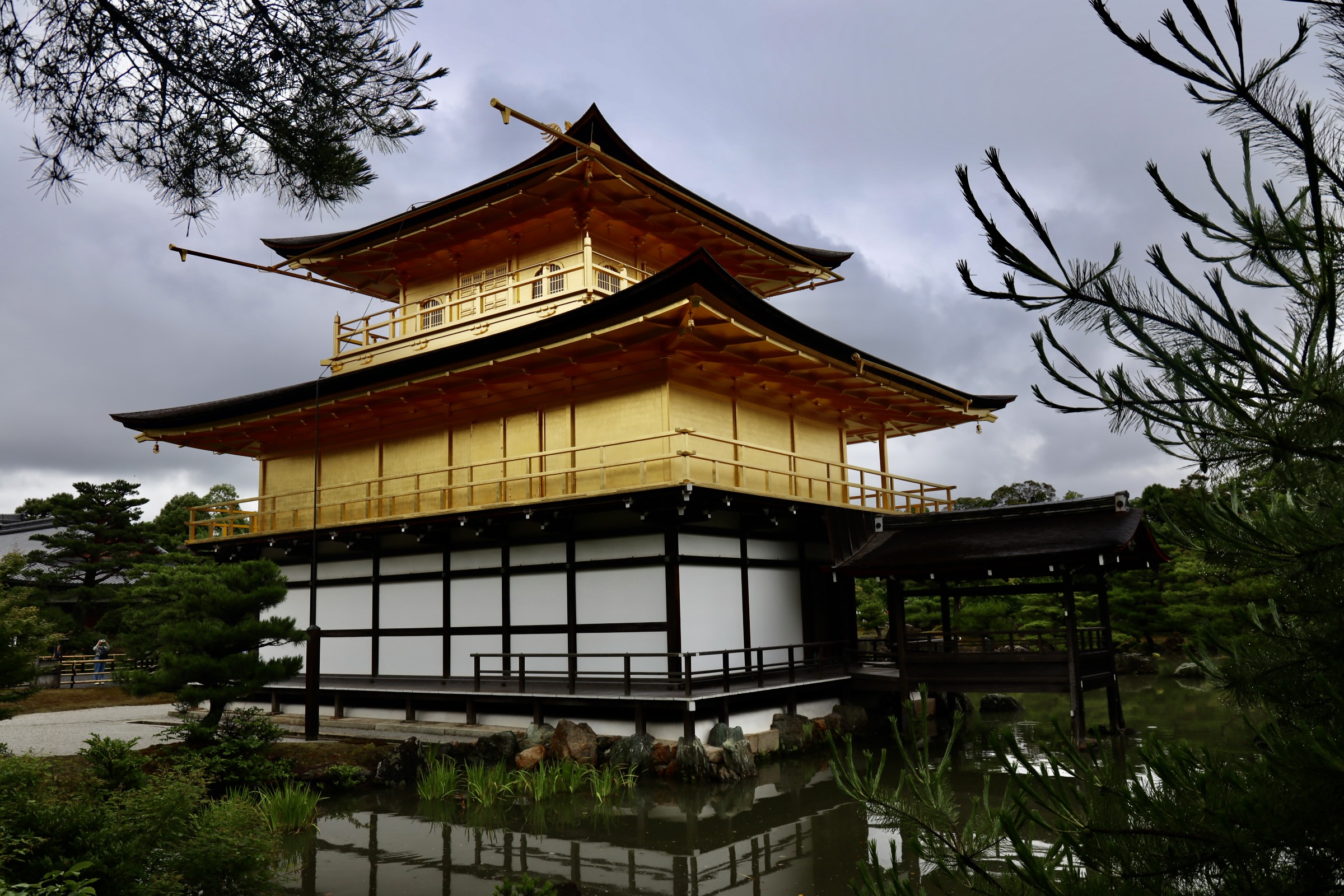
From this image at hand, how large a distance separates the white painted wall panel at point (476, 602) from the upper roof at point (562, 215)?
7218 mm

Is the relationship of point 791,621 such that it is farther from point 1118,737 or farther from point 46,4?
point 46,4

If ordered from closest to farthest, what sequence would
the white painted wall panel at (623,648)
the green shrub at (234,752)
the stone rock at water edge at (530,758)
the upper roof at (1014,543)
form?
the green shrub at (234,752), the stone rock at water edge at (530,758), the upper roof at (1014,543), the white painted wall panel at (623,648)

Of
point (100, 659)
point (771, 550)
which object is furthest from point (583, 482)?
point (100, 659)

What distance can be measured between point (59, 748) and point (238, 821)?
33.7ft

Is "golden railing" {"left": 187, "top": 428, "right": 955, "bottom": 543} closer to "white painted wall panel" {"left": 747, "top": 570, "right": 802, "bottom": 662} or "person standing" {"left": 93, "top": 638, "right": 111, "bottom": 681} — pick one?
"white painted wall panel" {"left": 747, "top": 570, "right": 802, "bottom": 662}

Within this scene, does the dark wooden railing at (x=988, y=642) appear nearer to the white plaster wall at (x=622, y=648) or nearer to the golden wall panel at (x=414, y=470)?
the white plaster wall at (x=622, y=648)

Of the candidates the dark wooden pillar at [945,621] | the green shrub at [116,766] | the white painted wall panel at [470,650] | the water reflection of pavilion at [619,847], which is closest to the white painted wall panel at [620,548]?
the white painted wall panel at [470,650]

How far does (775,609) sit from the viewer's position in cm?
1731

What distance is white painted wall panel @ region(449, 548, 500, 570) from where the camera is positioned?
17422 millimetres

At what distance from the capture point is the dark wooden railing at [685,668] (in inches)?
562

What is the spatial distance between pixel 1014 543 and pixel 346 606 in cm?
1416

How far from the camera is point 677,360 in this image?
16.3 m

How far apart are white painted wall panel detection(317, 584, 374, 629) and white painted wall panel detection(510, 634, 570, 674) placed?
4.37 meters

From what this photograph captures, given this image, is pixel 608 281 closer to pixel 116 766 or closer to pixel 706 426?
pixel 706 426
